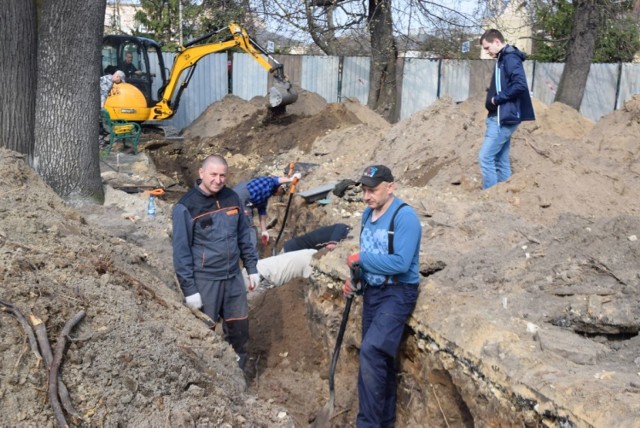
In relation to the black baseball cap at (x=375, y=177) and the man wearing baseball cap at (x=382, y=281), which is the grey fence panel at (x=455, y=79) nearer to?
the man wearing baseball cap at (x=382, y=281)

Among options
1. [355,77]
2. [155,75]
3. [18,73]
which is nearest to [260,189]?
[18,73]

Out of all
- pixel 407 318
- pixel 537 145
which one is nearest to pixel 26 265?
pixel 407 318

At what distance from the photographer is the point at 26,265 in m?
4.00

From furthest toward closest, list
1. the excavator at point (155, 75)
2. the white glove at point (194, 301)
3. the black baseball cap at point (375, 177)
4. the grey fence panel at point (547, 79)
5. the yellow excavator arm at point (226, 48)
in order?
the grey fence panel at point (547, 79) < the yellow excavator arm at point (226, 48) < the excavator at point (155, 75) < the white glove at point (194, 301) < the black baseball cap at point (375, 177)

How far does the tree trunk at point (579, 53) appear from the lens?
1714cm

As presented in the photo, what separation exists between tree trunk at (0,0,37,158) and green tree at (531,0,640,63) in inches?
480

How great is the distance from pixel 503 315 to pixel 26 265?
10.7 feet

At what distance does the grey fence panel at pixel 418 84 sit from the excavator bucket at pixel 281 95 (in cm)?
603

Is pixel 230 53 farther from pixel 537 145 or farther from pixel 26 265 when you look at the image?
pixel 26 265

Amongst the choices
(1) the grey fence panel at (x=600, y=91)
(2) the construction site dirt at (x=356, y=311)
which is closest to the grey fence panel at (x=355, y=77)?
(1) the grey fence panel at (x=600, y=91)

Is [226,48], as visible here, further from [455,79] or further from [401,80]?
[455,79]

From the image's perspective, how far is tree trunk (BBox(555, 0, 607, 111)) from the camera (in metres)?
17.1

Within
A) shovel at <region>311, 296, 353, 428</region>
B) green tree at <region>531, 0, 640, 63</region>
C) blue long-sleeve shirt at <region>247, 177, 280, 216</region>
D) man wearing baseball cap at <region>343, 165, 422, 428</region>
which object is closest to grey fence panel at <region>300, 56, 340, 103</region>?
green tree at <region>531, 0, 640, 63</region>

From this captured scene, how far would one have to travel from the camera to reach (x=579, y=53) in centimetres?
1728
